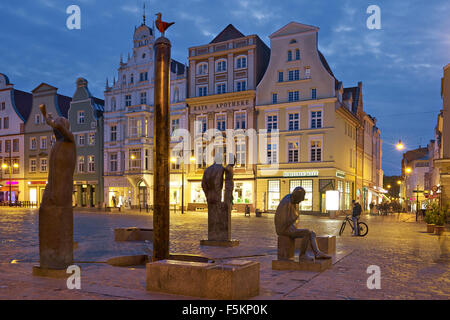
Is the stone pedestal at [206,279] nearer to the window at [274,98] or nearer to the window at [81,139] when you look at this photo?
the window at [274,98]

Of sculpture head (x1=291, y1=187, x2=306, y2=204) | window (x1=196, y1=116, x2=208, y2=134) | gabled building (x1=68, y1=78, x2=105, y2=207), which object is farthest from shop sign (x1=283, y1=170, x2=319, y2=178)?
sculpture head (x1=291, y1=187, x2=306, y2=204)

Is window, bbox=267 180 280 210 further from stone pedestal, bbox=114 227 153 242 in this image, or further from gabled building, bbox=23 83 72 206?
gabled building, bbox=23 83 72 206

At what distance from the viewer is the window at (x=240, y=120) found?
4234 centimetres

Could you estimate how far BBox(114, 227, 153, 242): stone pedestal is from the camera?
1431 cm

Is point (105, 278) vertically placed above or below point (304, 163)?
below

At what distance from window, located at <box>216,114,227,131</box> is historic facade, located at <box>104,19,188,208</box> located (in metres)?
3.78

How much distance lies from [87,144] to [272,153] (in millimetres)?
22440
